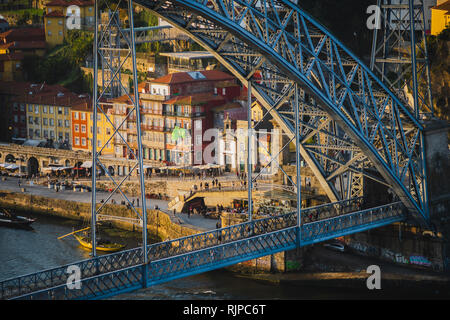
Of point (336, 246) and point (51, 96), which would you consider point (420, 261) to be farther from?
point (51, 96)

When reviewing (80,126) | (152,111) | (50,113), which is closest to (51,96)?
(50,113)

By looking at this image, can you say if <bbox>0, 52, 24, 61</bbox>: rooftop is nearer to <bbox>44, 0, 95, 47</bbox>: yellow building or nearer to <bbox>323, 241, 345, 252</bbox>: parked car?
<bbox>44, 0, 95, 47</bbox>: yellow building

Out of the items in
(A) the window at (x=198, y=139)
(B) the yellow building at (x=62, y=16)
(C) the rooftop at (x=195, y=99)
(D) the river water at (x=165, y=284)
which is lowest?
(D) the river water at (x=165, y=284)

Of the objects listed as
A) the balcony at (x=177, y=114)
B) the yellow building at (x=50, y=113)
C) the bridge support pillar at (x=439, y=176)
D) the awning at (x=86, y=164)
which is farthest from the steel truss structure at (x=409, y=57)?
the yellow building at (x=50, y=113)

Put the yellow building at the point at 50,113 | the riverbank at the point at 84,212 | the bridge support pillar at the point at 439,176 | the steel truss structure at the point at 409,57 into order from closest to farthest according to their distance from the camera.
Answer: the steel truss structure at the point at 409,57, the bridge support pillar at the point at 439,176, the riverbank at the point at 84,212, the yellow building at the point at 50,113

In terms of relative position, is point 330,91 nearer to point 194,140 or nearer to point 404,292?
point 404,292

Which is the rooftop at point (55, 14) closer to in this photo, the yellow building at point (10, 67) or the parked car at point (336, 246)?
the yellow building at point (10, 67)
